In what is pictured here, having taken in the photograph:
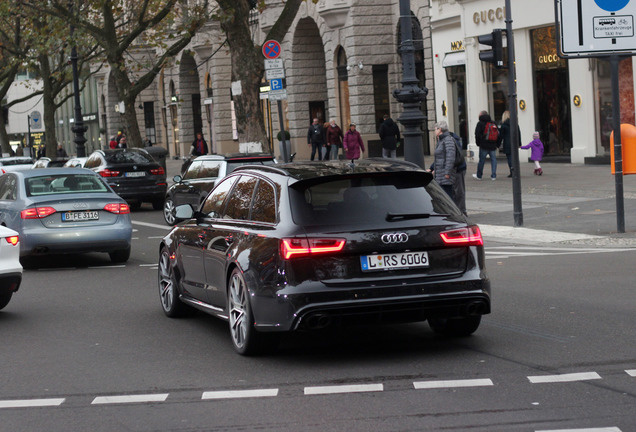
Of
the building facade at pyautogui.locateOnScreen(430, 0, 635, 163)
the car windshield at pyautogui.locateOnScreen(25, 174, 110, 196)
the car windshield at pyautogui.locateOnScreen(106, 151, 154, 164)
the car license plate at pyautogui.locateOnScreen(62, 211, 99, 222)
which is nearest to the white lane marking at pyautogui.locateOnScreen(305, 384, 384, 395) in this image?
the car license plate at pyautogui.locateOnScreen(62, 211, 99, 222)

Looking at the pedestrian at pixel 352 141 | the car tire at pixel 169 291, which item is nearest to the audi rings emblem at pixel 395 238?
the car tire at pixel 169 291

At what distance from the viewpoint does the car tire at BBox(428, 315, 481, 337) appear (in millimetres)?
8953

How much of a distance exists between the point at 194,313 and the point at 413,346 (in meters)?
3.03

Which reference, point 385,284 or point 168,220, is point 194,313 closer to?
point 385,284

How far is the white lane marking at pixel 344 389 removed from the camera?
7.23m

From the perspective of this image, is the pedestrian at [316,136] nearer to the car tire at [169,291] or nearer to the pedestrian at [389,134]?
the pedestrian at [389,134]

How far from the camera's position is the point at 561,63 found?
107 feet

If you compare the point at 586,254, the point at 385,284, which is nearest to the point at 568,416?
the point at 385,284

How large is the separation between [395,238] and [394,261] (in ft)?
0.53

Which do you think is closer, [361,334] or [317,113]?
[361,334]

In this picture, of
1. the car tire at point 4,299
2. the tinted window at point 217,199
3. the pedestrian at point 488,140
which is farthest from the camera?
the pedestrian at point 488,140

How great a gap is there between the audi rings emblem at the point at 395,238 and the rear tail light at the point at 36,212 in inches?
348

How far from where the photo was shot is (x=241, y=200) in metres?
9.31

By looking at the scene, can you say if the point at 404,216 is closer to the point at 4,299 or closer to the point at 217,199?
the point at 217,199
